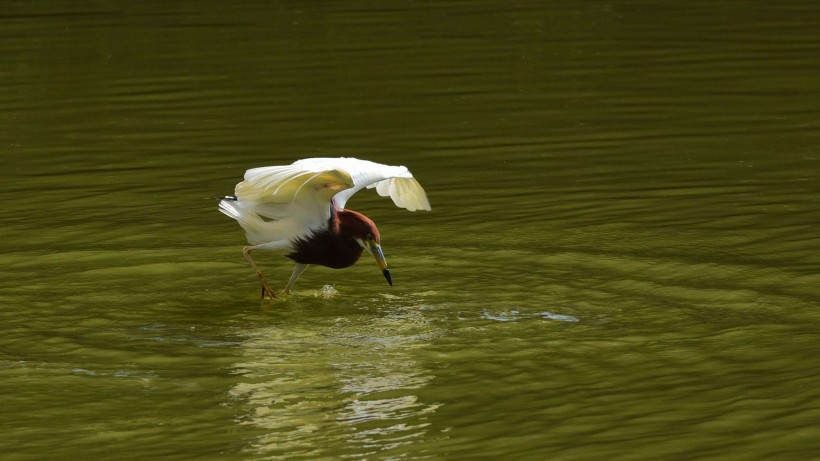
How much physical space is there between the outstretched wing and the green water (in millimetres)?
423

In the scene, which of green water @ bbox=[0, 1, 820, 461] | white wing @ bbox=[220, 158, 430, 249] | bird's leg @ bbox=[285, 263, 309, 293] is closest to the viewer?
green water @ bbox=[0, 1, 820, 461]

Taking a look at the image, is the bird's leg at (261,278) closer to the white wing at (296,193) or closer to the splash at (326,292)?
the white wing at (296,193)

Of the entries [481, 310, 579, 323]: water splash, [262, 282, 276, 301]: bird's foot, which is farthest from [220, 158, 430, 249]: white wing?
[481, 310, 579, 323]: water splash

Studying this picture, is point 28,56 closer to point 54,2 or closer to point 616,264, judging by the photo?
point 54,2

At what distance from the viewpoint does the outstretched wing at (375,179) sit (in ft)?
25.4

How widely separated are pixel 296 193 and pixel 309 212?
159 mm

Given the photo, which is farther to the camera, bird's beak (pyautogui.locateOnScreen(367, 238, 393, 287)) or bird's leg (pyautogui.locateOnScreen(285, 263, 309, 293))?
bird's leg (pyautogui.locateOnScreen(285, 263, 309, 293))

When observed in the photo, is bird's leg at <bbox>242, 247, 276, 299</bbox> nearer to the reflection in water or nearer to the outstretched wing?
the reflection in water

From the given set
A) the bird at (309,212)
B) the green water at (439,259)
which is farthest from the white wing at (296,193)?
the green water at (439,259)

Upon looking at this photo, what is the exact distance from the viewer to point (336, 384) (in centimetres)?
645

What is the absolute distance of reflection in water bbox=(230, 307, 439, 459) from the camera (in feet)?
18.8

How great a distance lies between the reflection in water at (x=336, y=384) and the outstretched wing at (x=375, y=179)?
27.7 inches

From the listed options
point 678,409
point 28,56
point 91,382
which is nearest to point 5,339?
point 91,382

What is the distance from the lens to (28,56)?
18.0 m
